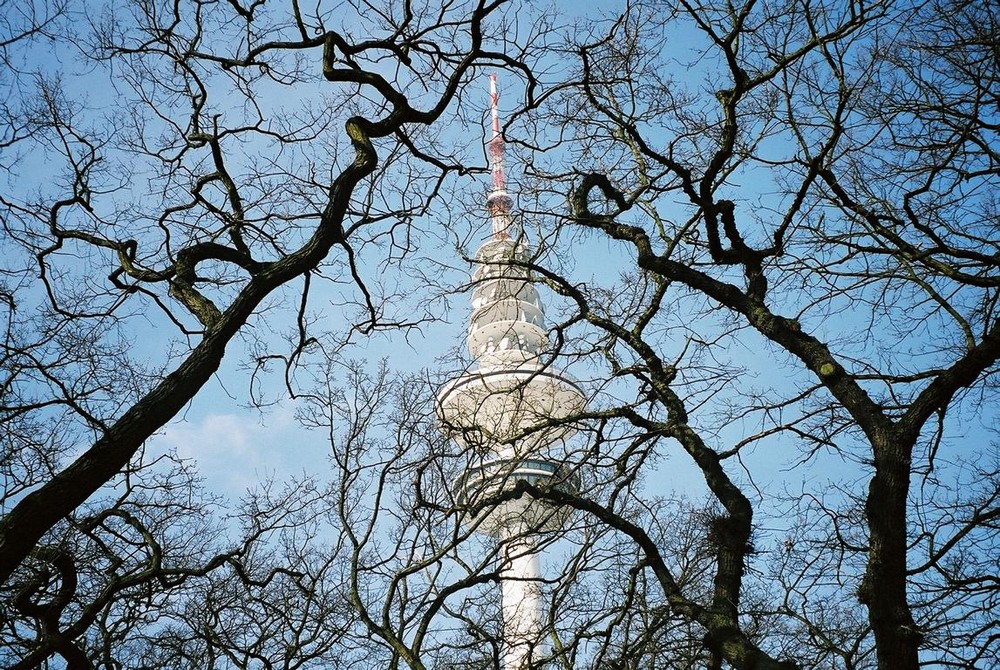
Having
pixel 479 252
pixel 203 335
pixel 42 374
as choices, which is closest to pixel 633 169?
pixel 479 252

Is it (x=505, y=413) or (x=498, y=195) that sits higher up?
(x=498, y=195)

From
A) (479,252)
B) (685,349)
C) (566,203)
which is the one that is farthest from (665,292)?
(479,252)

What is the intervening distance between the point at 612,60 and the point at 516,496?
122 inches

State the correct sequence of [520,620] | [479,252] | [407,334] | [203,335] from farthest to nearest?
1. [520,620]
2. [479,252]
3. [407,334]
4. [203,335]

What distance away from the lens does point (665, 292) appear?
282 inches

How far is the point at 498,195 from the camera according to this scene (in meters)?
7.24

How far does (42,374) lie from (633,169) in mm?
4305

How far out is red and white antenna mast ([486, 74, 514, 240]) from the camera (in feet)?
22.9

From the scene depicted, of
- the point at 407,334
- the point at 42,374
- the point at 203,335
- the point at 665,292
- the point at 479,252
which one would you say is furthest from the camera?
the point at 479,252

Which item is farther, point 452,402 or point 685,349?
point 452,402

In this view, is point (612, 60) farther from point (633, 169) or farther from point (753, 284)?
point (753, 284)

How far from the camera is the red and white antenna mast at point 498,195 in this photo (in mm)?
6986

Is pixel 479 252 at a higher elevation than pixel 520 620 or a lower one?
higher

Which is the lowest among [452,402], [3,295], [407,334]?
[3,295]
